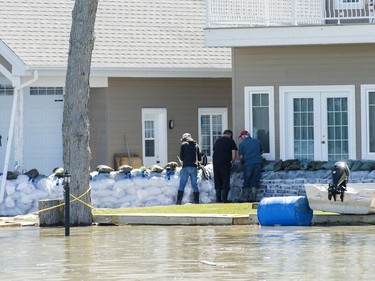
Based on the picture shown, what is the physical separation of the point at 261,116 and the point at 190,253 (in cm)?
1254

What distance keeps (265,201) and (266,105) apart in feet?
23.7

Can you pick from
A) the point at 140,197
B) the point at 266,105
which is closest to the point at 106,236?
the point at 140,197

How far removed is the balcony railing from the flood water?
7.72 m

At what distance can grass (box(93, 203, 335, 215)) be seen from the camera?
26938 millimetres

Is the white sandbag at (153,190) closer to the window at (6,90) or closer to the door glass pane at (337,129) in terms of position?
the door glass pane at (337,129)

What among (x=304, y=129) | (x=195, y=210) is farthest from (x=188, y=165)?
(x=304, y=129)

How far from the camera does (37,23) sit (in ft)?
114

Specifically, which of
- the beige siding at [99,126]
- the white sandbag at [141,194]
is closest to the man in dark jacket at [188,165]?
the white sandbag at [141,194]

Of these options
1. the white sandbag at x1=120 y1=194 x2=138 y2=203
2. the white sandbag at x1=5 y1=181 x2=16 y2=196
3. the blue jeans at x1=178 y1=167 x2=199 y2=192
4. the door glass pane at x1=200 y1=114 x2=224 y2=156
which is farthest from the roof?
the blue jeans at x1=178 y1=167 x2=199 y2=192

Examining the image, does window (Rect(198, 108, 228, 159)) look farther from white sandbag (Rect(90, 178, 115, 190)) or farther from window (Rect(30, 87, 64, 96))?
white sandbag (Rect(90, 178, 115, 190))

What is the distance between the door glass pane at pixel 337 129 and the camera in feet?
102

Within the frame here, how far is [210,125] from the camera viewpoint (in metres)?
36.1

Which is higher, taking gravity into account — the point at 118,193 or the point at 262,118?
the point at 262,118

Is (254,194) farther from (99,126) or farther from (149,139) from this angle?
(99,126)
